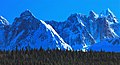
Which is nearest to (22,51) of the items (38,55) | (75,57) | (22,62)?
(38,55)

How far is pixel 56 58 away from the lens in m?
48.9

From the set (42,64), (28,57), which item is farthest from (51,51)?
(42,64)

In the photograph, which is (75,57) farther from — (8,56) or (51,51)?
(8,56)

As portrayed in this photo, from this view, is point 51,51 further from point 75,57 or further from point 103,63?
point 103,63

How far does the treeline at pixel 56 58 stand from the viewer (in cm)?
4375

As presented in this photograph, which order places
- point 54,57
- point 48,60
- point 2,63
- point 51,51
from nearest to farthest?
point 2,63, point 48,60, point 54,57, point 51,51

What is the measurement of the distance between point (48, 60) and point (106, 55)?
1105 centimetres

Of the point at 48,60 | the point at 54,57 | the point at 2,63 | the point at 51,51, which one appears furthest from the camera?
the point at 51,51

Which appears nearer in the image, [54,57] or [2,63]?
[2,63]

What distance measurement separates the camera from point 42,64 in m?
42.0

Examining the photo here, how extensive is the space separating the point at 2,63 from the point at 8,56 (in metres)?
6.70

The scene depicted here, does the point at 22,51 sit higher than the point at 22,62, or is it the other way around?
the point at 22,51

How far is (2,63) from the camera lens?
40.6 meters

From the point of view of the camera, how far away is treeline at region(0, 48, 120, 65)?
43.8 metres
